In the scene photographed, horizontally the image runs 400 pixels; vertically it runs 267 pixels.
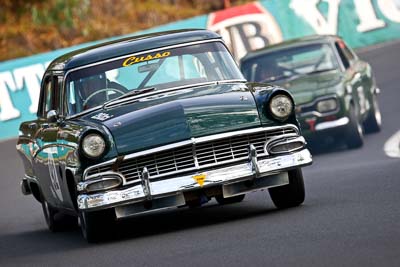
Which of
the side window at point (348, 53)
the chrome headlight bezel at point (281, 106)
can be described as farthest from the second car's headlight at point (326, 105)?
the chrome headlight bezel at point (281, 106)

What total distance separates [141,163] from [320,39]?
328 inches

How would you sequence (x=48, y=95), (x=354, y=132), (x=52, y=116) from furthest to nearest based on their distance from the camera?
(x=354, y=132), (x=48, y=95), (x=52, y=116)

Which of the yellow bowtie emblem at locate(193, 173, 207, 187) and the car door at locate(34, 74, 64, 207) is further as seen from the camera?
the car door at locate(34, 74, 64, 207)

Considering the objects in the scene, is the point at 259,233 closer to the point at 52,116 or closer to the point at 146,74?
the point at 146,74

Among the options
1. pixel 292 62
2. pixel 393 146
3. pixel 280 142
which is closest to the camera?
pixel 280 142

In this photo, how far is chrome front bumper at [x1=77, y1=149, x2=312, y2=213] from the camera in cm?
895

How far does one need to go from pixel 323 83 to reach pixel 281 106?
22.4 ft

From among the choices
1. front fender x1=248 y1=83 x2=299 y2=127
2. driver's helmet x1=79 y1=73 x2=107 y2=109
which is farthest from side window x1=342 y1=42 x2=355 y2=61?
front fender x1=248 y1=83 x2=299 y2=127

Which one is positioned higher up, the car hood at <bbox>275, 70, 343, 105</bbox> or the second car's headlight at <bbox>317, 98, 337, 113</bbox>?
the car hood at <bbox>275, 70, 343, 105</bbox>

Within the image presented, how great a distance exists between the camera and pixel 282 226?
8.58m

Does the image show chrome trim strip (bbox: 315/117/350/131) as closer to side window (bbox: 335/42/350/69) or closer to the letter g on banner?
side window (bbox: 335/42/350/69)

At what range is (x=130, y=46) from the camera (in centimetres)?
1041

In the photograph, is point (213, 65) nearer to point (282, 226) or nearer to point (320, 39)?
point (282, 226)

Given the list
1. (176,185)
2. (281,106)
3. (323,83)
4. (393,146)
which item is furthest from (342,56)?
(176,185)
